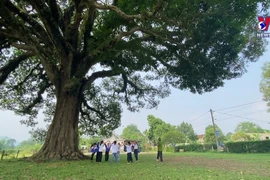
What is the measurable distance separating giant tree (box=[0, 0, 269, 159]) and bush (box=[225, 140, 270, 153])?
15548 mm

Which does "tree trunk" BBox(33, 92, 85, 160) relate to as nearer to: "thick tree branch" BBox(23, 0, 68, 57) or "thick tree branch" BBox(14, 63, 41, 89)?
"thick tree branch" BBox(23, 0, 68, 57)

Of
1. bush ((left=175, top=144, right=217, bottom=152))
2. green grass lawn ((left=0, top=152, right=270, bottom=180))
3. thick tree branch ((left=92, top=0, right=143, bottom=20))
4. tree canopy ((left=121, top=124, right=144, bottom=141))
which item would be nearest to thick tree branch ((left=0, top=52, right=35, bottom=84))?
green grass lawn ((left=0, top=152, right=270, bottom=180))

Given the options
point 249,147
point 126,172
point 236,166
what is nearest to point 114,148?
point 126,172

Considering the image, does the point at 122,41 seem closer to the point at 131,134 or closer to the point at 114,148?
the point at 114,148

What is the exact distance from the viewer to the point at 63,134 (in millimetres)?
12586

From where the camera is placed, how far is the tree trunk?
12.0m

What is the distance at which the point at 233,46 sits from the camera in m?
11.0

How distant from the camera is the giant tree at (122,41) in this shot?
8.91 meters

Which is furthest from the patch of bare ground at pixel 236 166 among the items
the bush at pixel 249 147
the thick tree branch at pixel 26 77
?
the bush at pixel 249 147

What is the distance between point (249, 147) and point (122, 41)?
22.4m

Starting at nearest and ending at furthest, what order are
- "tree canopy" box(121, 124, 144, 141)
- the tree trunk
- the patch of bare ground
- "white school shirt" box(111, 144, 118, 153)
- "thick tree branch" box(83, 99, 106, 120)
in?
1. the patch of bare ground
2. the tree trunk
3. "white school shirt" box(111, 144, 118, 153)
4. "thick tree branch" box(83, 99, 106, 120)
5. "tree canopy" box(121, 124, 144, 141)

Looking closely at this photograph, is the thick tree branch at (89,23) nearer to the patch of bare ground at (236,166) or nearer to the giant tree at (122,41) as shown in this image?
the giant tree at (122,41)

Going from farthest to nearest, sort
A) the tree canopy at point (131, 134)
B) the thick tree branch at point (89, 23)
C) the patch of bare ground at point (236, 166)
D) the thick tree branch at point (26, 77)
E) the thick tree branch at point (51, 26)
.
A: the tree canopy at point (131, 134) < the thick tree branch at point (26, 77) < the thick tree branch at point (89, 23) < the thick tree branch at point (51, 26) < the patch of bare ground at point (236, 166)

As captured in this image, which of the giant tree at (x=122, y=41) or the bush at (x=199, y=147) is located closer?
the giant tree at (x=122, y=41)
